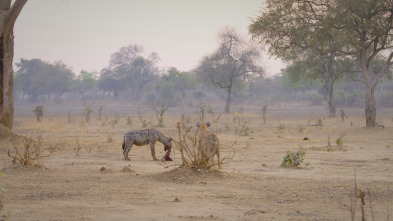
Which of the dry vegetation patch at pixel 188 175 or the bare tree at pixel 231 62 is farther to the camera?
the bare tree at pixel 231 62

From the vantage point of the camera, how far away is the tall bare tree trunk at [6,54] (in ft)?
43.2

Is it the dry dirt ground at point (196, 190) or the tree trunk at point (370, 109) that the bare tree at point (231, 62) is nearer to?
the tree trunk at point (370, 109)

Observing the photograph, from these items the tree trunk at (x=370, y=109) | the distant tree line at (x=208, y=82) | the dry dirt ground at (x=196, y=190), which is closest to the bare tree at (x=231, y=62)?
the distant tree line at (x=208, y=82)

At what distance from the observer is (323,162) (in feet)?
33.3

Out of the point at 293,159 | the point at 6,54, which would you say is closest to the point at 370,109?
the point at 293,159

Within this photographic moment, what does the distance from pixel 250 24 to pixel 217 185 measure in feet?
55.7

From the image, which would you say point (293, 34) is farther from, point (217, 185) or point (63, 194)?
point (63, 194)

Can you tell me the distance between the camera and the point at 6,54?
1345 cm

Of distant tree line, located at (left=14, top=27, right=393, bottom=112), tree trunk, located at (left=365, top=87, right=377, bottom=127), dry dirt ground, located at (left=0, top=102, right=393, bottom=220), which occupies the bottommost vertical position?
dry dirt ground, located at (left=0, top=102, right=393, bottom=220)

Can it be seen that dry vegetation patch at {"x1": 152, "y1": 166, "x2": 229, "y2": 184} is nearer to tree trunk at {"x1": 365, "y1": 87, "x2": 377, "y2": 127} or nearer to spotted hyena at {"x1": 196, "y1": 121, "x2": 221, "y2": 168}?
spotted hyena at {"x1": 196, "y1": 121, "x2": 221, "y2": 168}

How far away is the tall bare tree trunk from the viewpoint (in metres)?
13.2

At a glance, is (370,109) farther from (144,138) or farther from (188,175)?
(188,175)

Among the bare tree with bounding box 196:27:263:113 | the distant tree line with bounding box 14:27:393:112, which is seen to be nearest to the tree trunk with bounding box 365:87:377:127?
the distant tree line with bounding box 14:27:393:112

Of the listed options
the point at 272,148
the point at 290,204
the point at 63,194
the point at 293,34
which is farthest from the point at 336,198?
the point at 293,34
